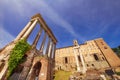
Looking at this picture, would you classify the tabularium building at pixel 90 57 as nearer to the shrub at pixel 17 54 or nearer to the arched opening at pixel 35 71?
the shrub at pixel 17 54

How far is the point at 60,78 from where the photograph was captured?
19.4 m

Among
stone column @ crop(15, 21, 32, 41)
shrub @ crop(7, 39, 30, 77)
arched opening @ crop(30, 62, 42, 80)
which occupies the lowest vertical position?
arched opening @ crop(30, 62, 42, 80)

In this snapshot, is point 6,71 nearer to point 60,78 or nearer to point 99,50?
point 60,78

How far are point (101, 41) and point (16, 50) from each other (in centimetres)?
2707

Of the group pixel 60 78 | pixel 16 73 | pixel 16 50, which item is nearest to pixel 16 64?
pixel 16 73

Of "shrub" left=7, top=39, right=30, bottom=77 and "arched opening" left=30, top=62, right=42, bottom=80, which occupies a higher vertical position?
"shrub" left=7, top=39, right=30, bottom=77

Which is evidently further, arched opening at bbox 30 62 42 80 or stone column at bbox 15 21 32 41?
stone column at bbox 15 21 32 41

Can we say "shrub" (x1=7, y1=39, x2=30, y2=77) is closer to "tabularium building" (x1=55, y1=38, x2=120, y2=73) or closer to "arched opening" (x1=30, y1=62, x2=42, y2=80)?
"arched opening" (x1=30, y1=62, x2=42, y2=80)

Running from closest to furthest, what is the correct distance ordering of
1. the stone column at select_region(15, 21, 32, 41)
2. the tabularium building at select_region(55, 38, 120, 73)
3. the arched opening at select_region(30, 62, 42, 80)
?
the arched opening at select_region(30, 62, 42, 80)
the stone column at select_region(15, 21, 32, 41)
the tabularium building at select_region(55, 38, 120, 73)

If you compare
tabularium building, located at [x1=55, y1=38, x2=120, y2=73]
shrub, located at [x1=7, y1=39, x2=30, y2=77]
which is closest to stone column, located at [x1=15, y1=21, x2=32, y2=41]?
shrub, located at [x1=7, y1=39, x2=30, y2=77]

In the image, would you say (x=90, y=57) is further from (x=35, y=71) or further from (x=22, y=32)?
(x=35, y=71)

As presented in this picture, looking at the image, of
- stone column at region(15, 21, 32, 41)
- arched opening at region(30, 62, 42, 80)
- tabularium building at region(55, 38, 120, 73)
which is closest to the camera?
arched opening at region(30, 62, 42, 80)

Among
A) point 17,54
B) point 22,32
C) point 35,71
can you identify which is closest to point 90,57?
point 22,32

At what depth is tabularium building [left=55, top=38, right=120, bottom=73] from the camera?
85.4ft
